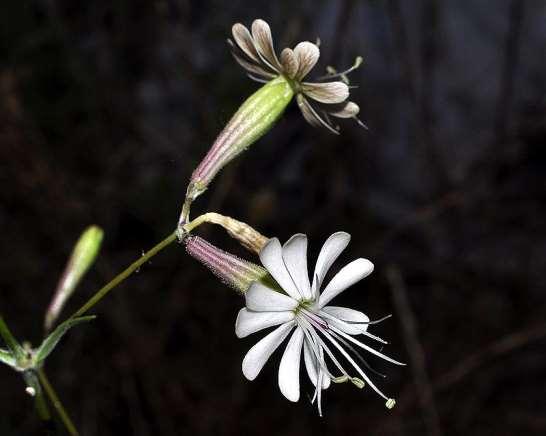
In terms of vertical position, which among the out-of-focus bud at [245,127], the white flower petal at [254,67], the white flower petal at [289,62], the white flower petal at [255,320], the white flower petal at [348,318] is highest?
the white flower petal at [254,67]

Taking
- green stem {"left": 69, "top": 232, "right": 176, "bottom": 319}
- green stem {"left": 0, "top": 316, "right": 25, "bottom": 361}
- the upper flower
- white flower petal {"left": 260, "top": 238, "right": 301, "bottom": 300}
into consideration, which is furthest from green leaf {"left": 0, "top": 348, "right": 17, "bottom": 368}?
the upper flower

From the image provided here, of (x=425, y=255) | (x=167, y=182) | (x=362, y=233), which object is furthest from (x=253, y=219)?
(x=425, y=255)

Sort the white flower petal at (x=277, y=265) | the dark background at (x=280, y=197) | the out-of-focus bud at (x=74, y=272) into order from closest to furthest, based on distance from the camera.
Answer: the white flower petal at (x=277, y=265) < the out-of-focus bud at (x=74, y=272) < the dark background at (x=280, y=197)

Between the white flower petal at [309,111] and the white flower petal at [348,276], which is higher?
the white flower petal at [309,111]

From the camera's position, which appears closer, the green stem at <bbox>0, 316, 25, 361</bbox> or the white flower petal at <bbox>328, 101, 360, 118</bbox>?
the green stem at <bbox>0, 316, 25, 361</bbox>

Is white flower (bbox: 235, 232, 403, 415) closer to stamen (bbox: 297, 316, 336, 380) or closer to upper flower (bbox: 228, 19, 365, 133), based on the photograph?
stamen (bbox: 297, 316, 336, 380)

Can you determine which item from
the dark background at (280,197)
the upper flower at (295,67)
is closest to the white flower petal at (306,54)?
the upper flower at (295,67)

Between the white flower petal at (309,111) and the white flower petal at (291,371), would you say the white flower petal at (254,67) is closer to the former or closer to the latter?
the white flower petal at (309,111)

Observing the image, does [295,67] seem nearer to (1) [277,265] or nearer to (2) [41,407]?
(1) [277,265]
